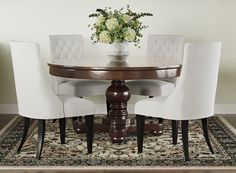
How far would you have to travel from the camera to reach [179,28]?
5188 mm

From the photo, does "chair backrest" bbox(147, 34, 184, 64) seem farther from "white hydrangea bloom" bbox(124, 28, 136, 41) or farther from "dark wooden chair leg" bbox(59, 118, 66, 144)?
"dark wooden chair leg" bbox(59, 118, 66, 144)

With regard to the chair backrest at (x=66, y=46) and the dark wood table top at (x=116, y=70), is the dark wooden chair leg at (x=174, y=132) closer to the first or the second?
the dark wood table top at (x=116, y=70)

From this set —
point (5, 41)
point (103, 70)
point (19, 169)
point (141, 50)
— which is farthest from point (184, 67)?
point (5, 41)

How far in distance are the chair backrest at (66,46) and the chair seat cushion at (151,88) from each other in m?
0.81

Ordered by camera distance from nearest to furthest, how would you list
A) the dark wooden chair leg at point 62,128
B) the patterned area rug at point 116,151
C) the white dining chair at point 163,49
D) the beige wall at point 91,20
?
the patterned area rug at point 116,151 → the dark wooden chair leg at point 62,128 → the white dining chair at point 163,49 → the beige wall at point 91,20

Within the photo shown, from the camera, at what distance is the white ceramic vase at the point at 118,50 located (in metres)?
3.96

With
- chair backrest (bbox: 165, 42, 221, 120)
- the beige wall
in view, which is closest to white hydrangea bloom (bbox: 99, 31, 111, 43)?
chair backrest (bbox: 165, 42, 221, 120)

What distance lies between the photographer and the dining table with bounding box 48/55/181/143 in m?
3.48

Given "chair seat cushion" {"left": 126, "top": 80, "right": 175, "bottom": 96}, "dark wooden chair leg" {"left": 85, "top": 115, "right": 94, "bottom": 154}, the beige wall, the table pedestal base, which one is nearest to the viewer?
"dark wooden chair leg" {"left": 85, "top": 115, "right": 94, "bottom": 154}

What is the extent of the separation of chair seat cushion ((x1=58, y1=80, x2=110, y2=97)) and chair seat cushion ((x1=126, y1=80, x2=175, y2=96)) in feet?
0.93

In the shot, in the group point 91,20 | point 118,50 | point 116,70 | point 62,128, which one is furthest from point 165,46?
point 62,128

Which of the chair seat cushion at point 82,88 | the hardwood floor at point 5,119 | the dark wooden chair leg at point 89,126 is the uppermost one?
the chair seat cushion at point 82,88

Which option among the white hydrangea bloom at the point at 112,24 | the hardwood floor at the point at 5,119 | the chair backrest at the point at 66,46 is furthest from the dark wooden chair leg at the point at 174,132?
the hardwood floor at the point at 5,119

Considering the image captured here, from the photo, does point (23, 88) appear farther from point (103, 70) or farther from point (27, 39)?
point (27, 39)
